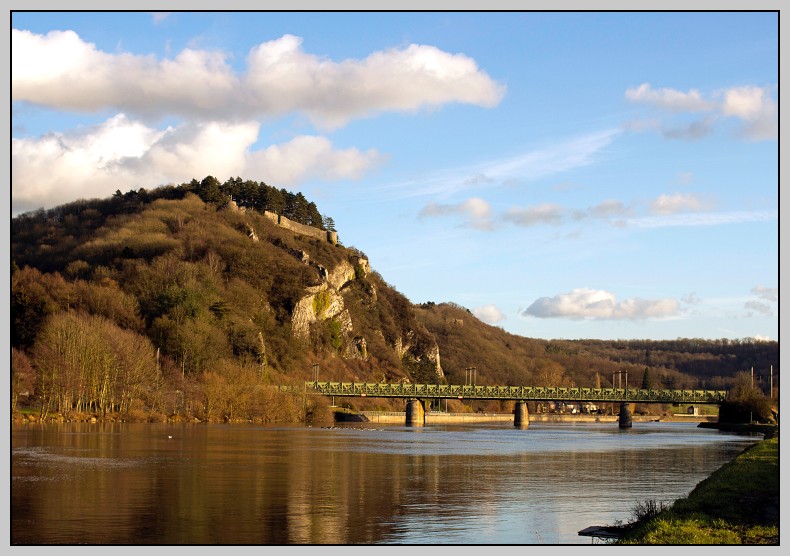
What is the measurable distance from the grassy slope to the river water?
11.6 feet

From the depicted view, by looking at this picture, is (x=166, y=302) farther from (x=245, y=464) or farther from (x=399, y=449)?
(x=245, y=464)

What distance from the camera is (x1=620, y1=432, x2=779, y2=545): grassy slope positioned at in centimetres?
2573

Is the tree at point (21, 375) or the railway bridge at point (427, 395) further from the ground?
the tree at point (21, 375)

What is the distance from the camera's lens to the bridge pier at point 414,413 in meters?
173

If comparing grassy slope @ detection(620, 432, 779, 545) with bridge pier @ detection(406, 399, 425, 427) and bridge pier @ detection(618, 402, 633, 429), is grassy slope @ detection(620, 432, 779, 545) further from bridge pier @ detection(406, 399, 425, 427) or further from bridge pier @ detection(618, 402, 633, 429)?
bridge pier @ detection(618, 402, 633, 429)

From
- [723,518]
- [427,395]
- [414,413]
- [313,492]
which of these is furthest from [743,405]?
[723,518]

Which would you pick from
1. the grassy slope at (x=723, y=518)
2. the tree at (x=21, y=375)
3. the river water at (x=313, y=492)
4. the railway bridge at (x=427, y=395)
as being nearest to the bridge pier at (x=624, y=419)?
the railway bridge at (x=427, y=395)

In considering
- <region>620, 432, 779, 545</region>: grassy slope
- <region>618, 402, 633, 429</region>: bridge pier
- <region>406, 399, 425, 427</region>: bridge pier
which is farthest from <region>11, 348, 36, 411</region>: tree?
<region>618, 402, 633, 429</region>: bridge pier

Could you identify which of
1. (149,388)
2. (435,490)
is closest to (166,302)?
(149,388)

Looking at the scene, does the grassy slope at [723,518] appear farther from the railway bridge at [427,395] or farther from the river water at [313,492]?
the railway bridge at [427,395]

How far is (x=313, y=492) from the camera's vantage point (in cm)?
4350

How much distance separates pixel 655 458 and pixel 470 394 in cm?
11589

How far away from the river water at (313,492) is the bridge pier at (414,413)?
9356 cm

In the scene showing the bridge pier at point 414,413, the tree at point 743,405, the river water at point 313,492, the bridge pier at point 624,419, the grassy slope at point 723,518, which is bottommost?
the bridge pier at point 624,419
